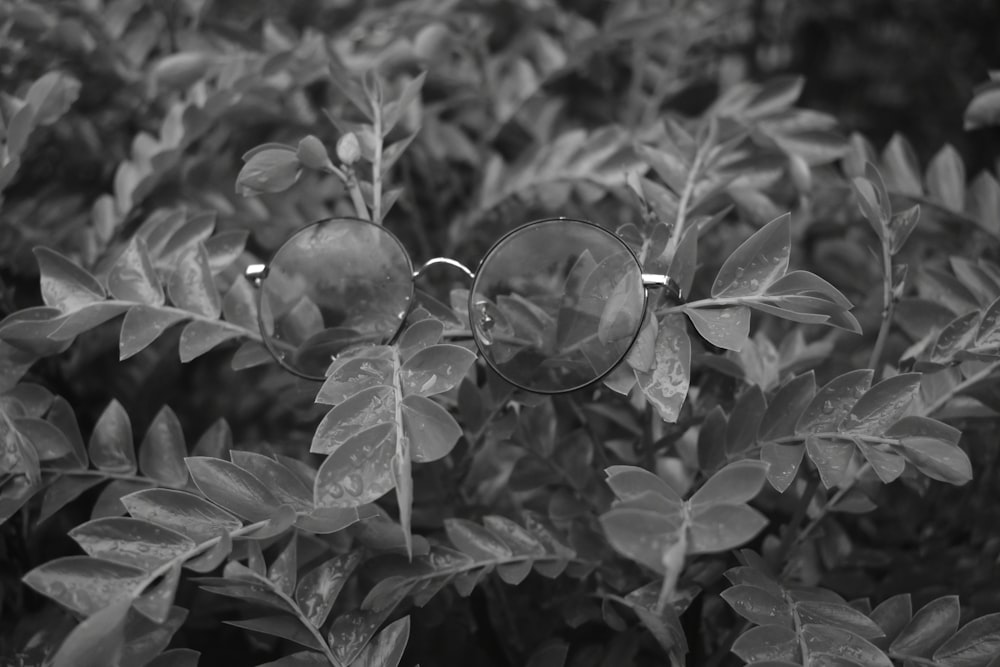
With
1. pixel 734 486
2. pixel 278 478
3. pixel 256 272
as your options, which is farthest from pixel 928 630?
pixel 256 272

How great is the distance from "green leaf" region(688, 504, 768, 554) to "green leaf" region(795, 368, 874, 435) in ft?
0.59

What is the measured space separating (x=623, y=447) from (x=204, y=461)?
1.19 ft

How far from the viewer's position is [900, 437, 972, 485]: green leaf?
48cm

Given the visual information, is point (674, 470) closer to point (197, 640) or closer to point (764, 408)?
point (764, 408)

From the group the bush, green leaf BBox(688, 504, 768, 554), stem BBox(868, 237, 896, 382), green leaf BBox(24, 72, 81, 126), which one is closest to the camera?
green leaf BBox(688, 504, 768, 554)

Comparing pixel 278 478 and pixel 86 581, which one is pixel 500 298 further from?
pixel 86 581

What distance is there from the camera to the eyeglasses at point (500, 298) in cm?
57

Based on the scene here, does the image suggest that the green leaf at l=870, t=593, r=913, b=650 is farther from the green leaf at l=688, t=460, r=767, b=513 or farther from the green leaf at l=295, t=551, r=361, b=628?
the green leaf at l=295, t=551, r=361, b=628

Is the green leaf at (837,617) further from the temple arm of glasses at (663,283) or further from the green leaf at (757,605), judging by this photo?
the temple arm of glasses at (663,283)

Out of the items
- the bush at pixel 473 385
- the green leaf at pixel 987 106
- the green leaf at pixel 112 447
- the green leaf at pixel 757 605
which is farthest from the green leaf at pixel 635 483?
the green leaf at pixel 987 106

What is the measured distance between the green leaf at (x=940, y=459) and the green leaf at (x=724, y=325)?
0.13 m

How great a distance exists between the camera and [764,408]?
576mm

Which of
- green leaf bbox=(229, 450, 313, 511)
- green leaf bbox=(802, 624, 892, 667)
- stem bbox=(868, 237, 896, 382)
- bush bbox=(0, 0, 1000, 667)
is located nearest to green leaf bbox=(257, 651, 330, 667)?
bush bbox=(0, 0, 1000, 667)

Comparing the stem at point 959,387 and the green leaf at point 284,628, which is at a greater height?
the stem at point 959,387
